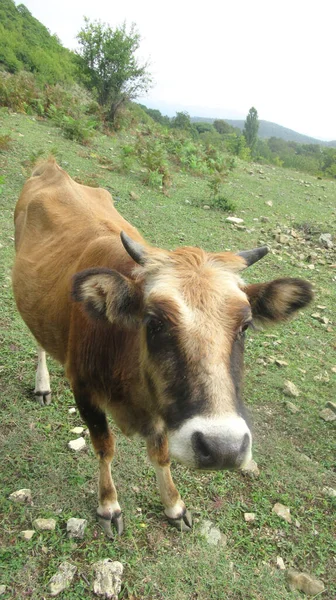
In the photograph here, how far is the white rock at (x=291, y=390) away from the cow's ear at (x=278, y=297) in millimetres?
2353

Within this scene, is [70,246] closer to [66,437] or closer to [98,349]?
[98,349]

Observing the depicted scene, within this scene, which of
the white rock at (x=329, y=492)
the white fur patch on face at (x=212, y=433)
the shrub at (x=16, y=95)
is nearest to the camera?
the white fur patch on face at (x=212, y=433)

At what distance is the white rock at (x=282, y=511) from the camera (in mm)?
3324

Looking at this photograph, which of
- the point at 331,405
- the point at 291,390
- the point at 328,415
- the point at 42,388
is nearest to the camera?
the point at 42,388

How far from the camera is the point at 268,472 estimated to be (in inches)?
147

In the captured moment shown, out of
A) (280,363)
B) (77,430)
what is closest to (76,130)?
(280,363)

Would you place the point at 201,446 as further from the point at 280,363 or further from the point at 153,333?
A: the point at 280,363

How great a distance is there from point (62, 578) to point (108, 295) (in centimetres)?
191

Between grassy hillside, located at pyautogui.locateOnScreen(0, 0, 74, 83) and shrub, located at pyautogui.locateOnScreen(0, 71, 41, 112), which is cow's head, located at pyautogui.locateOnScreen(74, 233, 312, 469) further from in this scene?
grassy hillside, located at pyautogui.locateOnScreen(0, 0, 74, 83)

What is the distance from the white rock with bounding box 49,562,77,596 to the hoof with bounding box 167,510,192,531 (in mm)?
807

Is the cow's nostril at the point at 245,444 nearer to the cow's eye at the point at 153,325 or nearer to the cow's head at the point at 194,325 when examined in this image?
the cow's head at the point at 194,325

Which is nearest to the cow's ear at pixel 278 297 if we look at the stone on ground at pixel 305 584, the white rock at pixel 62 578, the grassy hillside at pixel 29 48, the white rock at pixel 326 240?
the stone on ground at pixel 305 584

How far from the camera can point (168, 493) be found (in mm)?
3195

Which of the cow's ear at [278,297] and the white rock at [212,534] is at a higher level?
the cow's ear at [278,297]
